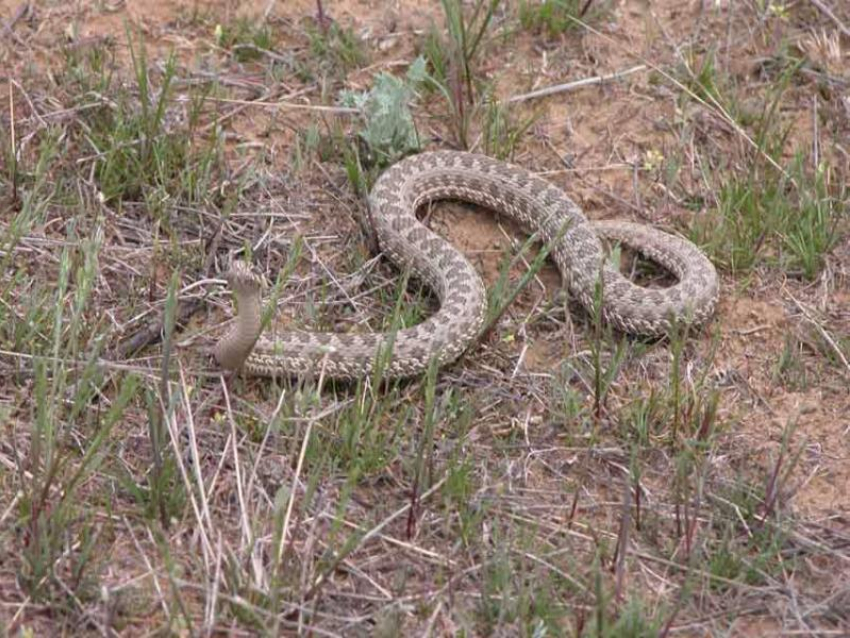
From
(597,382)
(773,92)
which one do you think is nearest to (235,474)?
(597,382)

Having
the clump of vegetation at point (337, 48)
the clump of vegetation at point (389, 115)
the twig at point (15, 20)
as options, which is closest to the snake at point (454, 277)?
the clump of vegetation at point (389, 115)

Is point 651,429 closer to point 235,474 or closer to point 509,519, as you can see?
point 509,519

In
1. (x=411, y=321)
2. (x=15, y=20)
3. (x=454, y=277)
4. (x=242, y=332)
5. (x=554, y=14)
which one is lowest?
(x=411, y=321)

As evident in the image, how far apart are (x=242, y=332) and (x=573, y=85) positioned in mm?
3689

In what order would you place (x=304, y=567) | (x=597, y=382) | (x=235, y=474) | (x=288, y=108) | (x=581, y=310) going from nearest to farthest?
(x=304, y=567) < (x=235, y=474) < (x=597, y=382) < (x=581, y=310) < (x=288, y=108)

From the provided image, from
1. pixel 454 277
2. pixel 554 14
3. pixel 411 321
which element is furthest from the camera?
pixel 554 14

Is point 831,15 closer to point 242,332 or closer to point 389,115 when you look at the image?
point 389,115

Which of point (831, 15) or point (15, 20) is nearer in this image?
point (15, 20)

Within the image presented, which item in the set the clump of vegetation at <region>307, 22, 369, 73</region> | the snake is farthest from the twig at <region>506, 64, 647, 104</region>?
the clump of vegetation at <region>307, 22, 369, 73</region>

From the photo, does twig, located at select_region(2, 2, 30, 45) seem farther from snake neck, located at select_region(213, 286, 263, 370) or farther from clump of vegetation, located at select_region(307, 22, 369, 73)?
snake neck, located at select_region(213, 286, 263, 370)

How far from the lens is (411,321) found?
26.3 feet

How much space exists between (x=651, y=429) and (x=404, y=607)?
1.87m

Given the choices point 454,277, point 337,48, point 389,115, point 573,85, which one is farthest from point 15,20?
point 573,85

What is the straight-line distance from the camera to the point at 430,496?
262 inches
